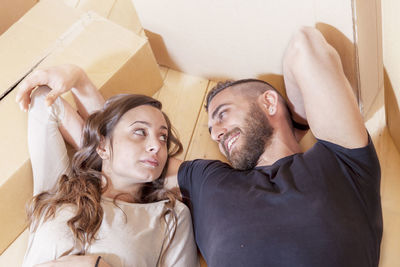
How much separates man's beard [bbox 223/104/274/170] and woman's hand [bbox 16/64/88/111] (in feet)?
1.66

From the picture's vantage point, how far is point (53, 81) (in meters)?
1.18

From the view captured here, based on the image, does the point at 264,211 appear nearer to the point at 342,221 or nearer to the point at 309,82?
the point at 342,221

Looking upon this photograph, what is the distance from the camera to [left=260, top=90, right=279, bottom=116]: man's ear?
1.16 m

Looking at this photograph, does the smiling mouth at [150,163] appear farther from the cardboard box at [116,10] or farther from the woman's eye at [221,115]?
the cardboard box at [116,10]

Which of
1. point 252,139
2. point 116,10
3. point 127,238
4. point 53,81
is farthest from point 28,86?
point 116,10

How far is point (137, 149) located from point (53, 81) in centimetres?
35

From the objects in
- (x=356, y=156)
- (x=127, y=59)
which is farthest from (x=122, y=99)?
(x=356, y=156)

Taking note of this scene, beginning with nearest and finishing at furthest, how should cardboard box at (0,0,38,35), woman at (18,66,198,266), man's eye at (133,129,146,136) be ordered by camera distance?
woman at (18,66,198,266) → man's eye at (133,129,146,136) → cardboard box at (0,0,38,35)

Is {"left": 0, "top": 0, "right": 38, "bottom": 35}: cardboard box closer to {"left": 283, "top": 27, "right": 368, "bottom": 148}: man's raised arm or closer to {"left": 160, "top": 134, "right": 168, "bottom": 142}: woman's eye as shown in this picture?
{"left": 160, "top": 134, "right": 168, "bottom": 142}: woman's eye

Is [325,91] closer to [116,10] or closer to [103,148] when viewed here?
[103,148]

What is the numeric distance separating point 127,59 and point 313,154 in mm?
707

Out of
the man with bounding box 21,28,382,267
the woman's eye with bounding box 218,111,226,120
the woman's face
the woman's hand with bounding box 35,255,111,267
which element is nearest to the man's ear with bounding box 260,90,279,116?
the man with bounding box 21,28,382,267

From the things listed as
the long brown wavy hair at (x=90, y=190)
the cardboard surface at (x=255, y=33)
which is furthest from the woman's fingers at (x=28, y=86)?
the cardboard surface at (x=255, y=33)

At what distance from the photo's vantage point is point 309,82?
1.02m
